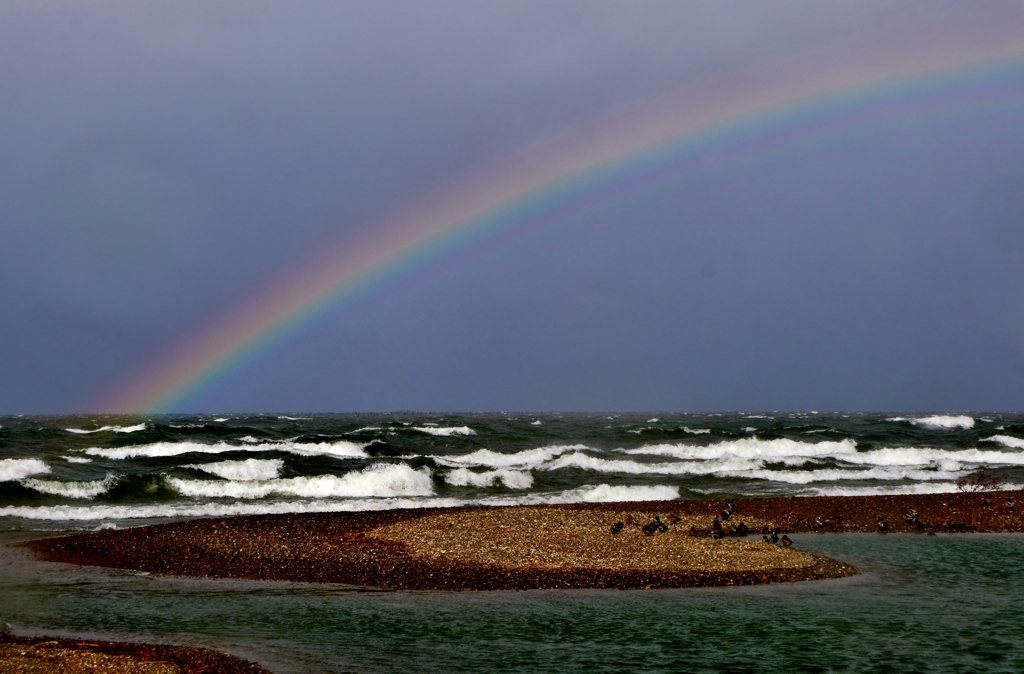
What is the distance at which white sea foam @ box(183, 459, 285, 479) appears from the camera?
183 ft

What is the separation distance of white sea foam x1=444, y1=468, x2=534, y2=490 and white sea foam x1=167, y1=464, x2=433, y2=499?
161cm

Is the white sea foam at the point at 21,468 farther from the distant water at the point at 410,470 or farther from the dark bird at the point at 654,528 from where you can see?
the dark bird at the point at 654,528

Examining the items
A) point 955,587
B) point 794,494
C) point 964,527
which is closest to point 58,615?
point 955,587

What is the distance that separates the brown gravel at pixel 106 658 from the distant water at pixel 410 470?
20.1 meters

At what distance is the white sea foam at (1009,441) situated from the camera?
83.7 meters

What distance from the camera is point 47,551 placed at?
2838 cm

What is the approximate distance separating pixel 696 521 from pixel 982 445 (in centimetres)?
6160

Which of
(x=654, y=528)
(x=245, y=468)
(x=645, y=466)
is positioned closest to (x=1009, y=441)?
(x=645, y=466)

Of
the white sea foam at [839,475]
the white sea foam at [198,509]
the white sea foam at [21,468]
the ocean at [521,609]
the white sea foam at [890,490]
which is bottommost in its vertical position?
the white sea foam at [198,509]

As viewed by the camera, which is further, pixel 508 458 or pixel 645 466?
pixel 508 458

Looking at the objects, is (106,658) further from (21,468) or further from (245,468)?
(21,468)

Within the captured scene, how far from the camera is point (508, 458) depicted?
70.6 meters

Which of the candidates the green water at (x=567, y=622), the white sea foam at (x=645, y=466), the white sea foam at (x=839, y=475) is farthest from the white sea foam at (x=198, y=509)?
the white sea foam at (x=839, y=475)

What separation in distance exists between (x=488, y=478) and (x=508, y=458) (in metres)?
17.6
